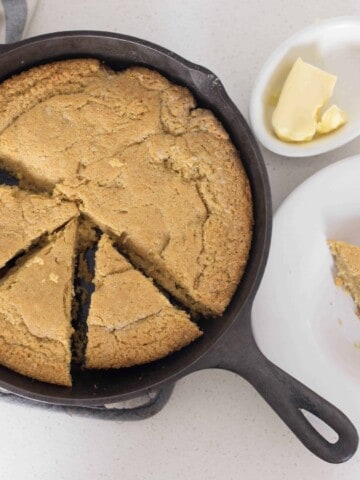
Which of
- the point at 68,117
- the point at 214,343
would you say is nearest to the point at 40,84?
the point at 68,117

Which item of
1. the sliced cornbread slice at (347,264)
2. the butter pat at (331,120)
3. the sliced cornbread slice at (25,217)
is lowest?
the sliced cornbread slice at (25,217)

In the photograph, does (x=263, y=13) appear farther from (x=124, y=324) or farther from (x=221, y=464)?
(x=221, y=464)

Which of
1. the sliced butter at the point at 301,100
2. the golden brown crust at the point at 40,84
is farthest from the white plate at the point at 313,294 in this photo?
the golden brown crust at the point at 40,84

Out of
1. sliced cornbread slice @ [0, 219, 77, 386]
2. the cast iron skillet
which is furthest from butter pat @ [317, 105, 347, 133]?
sliced cornbread slice @ [0, 219, 77, 386]

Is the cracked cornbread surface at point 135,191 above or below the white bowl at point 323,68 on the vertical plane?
below

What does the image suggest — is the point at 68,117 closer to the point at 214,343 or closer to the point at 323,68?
the point at 214,343

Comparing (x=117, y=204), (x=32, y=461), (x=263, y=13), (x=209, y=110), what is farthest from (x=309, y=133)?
(x=32, y=461)

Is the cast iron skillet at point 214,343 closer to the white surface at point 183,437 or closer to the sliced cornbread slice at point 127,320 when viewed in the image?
the sliced cornbread slice at point 127,320
